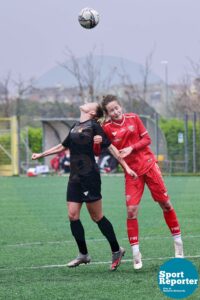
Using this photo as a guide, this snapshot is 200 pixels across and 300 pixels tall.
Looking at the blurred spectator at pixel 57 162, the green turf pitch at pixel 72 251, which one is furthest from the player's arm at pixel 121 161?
the blurred spectator at pixel 57 162

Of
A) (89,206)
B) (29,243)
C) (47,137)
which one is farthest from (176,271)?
A: (47,137)

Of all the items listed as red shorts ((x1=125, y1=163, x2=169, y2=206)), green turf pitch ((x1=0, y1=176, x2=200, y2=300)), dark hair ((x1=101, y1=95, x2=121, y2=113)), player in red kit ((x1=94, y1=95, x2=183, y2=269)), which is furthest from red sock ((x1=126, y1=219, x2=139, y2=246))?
dark hair ((x1=101, y1=95, x2=121, y2=113))

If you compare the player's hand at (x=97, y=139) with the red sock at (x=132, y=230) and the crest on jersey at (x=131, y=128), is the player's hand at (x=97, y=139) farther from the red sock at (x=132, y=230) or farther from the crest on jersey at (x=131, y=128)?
the red sock at (x=132, y=230)

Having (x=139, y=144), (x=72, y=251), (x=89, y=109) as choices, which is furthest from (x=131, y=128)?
(x=72, y=251)

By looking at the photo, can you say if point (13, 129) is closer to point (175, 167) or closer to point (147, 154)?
point (175, 167)

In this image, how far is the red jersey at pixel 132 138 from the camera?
32.7ft

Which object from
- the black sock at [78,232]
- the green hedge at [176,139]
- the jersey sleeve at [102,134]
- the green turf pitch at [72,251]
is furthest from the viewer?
the green hedge at [176,139]

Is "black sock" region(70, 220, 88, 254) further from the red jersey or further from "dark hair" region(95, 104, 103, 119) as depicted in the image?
"dark hair" region(95, 104, 103, 119)

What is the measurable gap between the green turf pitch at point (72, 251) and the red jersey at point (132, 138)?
1.12 metres

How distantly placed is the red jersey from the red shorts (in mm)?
75

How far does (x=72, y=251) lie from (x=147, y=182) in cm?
198

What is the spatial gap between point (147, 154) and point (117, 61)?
1790 inches

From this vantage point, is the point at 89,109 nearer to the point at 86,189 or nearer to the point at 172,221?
the point at 86,189

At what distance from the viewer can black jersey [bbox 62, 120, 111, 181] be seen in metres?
9.92
